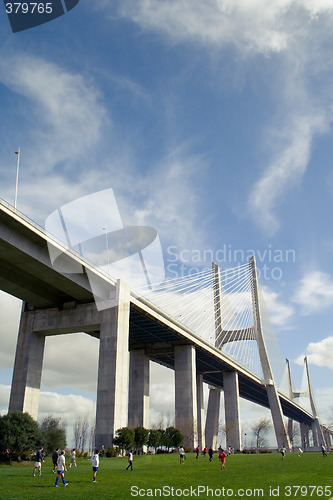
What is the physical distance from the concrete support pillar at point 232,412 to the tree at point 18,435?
46516mm

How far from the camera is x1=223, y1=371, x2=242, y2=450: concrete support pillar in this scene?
236 ft

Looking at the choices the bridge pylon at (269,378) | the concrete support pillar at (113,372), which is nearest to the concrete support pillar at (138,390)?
the concrete support pillar at (113,372)

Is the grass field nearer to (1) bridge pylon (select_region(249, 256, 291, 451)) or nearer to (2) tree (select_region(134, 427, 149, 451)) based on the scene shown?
(2) tree (select_region(134, 427, 149, 451))

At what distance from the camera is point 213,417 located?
9062 centimetres

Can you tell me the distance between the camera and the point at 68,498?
14586 mm

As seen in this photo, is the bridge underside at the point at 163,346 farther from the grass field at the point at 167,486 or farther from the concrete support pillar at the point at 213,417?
the grass field at the point at 167,486

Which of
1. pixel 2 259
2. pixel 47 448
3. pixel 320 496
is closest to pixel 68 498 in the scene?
pixel 320 496

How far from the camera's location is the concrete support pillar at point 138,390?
5953 centimetres

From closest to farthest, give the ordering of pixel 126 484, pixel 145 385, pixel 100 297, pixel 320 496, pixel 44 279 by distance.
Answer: pixel 320 496, pixel 126 484, pixel 44 279, pixel 100 297, pixel 145 385

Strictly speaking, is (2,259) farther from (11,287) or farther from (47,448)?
(47,448)

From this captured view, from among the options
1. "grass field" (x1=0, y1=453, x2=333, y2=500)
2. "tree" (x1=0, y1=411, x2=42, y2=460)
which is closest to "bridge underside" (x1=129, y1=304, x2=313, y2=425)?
"tree" (x1=0, y1=411, x2=42, y2=460)

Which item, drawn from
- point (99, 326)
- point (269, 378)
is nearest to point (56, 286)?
point (99, 326)

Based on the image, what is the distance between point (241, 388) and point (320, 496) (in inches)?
3377

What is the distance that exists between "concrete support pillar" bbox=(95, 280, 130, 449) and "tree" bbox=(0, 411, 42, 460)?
23.6 ft
